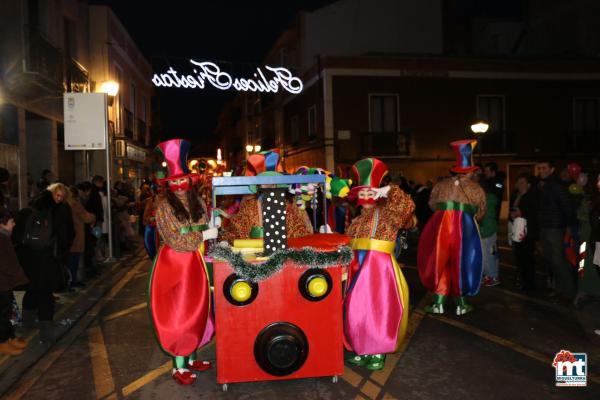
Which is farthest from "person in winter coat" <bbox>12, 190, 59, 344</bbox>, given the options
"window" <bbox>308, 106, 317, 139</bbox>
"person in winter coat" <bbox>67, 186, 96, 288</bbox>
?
"window" <bbox>308, 106, 317, 139</bbox>

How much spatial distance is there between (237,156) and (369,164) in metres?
48.3

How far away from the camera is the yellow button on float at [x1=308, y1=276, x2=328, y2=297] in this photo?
171 inches

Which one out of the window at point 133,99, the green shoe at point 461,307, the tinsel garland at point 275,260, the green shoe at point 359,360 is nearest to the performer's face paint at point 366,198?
the tinsel garland at point 275,260

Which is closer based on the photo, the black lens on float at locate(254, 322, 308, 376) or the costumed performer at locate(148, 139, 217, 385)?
the black lens on float at locate(254, 322, 308, 376)

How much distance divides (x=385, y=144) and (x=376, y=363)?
18.0 meters

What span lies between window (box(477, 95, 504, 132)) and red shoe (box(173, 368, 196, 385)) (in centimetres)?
2087

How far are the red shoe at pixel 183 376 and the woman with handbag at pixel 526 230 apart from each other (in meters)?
5.44

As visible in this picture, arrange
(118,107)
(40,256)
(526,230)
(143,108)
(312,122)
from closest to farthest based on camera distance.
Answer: (40,256), (526,230), (118,107), (312,122), (143,108)

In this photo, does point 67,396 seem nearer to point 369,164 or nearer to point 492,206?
point 369,164

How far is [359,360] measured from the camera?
5.00m

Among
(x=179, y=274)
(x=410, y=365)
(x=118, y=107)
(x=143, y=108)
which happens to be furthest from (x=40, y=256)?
(x=143, y=108)

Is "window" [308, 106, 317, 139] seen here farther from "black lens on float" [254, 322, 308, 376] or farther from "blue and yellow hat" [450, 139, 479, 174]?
"black lens on float" [254, 322, 308, 376]

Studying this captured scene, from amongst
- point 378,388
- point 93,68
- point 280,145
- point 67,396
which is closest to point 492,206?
point 378,388

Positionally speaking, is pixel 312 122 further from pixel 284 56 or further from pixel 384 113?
pixel 284 56
